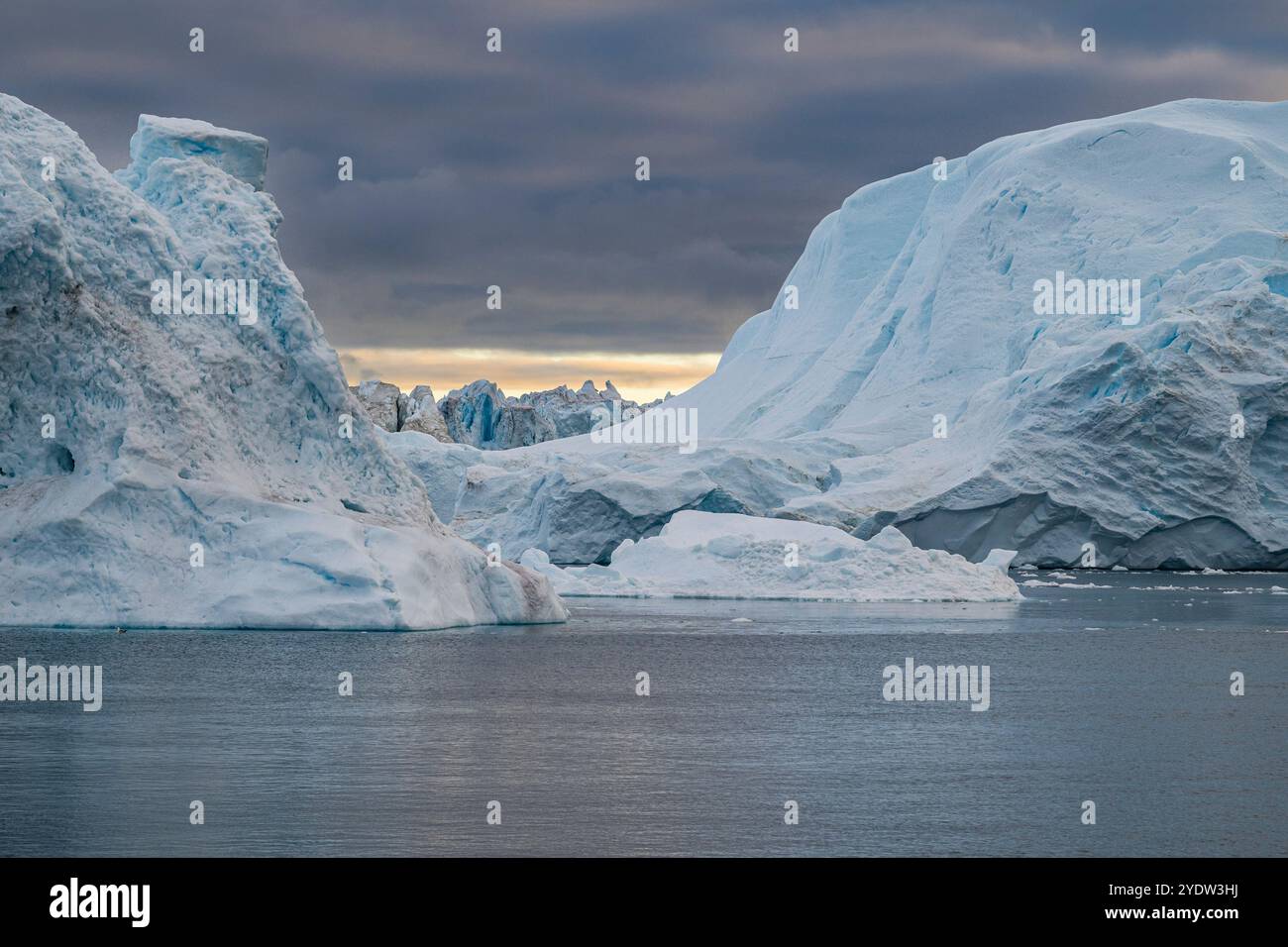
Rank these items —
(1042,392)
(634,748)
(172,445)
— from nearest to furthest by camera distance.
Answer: (634,748) < (172,445) < (1042,392)

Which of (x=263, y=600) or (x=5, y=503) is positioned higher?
(x=5, y=503)

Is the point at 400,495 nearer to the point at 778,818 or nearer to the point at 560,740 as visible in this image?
the point at 560,740

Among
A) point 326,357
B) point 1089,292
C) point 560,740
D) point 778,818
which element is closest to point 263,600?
point 326,357

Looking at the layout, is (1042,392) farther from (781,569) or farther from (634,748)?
(634,748)

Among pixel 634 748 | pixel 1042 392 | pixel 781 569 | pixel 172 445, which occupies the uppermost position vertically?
pixel 1042 392

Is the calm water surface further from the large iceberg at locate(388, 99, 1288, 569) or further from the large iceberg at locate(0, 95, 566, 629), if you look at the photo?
the large iceberg at locate(388, 99, 1288, 569)

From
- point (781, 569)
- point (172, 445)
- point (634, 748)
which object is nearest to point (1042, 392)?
point (781, 569)

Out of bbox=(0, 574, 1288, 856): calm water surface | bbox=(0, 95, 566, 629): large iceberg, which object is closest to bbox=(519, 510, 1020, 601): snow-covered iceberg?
bbox=(0, 574, 1288, 856): calm water surface

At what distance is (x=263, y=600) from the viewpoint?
1891 cm

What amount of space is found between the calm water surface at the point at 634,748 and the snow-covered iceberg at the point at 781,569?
28.0 feet

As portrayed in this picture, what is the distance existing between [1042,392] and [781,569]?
12837 mm

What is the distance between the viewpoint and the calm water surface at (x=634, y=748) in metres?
8.20

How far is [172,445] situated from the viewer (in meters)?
19.6
